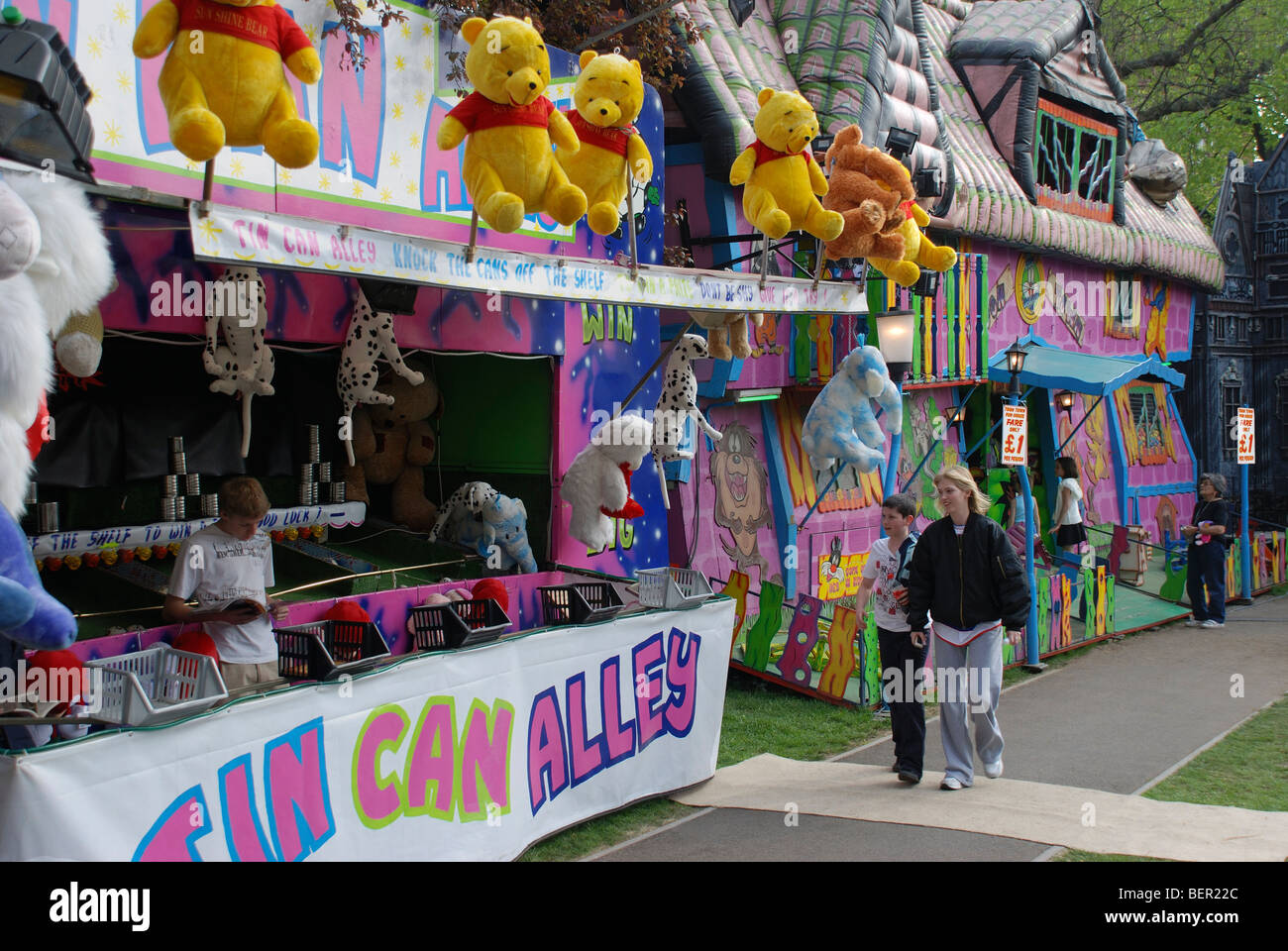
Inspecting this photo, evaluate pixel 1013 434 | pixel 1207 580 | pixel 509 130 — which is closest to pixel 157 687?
pixel 509 130

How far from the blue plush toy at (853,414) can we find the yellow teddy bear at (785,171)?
222 centimetres

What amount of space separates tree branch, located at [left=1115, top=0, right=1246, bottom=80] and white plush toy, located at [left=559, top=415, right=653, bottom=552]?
2305 cm

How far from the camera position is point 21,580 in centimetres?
369

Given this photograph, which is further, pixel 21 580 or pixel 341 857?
pixel 341 857

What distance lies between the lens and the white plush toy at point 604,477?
780 centimetres

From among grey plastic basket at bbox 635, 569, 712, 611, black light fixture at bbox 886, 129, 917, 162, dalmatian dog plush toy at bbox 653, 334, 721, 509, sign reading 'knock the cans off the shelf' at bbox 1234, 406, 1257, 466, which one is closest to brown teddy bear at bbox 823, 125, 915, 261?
dalmatian dog plush toy at bbox 653, 334, 721, 509

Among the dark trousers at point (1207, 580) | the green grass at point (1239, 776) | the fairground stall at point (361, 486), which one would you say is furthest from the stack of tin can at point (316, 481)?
the dark trousers at point (1207, 580)

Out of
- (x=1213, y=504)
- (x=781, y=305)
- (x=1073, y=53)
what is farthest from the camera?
(x=1073, y=53)

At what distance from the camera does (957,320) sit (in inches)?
608

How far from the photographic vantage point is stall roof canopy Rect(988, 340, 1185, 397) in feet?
46.5

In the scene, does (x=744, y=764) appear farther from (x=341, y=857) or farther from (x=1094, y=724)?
(x=341, y=857)

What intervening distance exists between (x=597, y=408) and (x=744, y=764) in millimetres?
2828

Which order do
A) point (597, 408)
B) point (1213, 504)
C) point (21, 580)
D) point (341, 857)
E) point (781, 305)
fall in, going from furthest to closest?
1. point (1213, 504)
2. point (597, 408)
3. point (781, 305)
4. point (341, 857)
5. point (21, 580)
